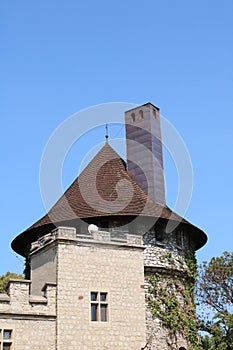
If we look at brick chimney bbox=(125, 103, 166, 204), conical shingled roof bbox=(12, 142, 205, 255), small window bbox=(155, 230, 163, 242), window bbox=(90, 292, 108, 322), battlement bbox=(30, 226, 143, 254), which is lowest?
window bbox=(90, 292, 108, 322)

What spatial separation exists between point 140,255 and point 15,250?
7.80 metres

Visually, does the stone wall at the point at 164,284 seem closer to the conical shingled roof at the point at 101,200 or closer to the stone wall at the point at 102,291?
the conical shingled roof at the point at 101,200

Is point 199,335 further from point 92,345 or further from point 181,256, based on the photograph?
point 92,345

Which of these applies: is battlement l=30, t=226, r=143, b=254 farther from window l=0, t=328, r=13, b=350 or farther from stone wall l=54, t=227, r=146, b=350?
window l=0, t=328, r=13, b=350

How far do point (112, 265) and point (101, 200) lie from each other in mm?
4142

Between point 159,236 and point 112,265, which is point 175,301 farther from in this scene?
point 112,265

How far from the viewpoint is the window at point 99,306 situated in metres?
20.0

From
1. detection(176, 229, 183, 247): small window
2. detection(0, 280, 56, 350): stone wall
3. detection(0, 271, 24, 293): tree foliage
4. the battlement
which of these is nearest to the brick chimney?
detection(176, 229, 183, 247): small window

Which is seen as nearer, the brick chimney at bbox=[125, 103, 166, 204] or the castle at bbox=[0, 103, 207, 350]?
the castle at bbox=[0, 103, 207, 350]

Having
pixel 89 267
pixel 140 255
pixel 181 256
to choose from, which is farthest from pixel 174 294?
pixel 89 267

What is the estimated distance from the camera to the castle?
1914 cm

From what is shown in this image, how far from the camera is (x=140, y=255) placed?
21578mm

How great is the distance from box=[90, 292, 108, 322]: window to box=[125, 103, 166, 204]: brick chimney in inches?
258

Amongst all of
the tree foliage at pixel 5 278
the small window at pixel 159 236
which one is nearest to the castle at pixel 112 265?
the small window at pixel 159 236
